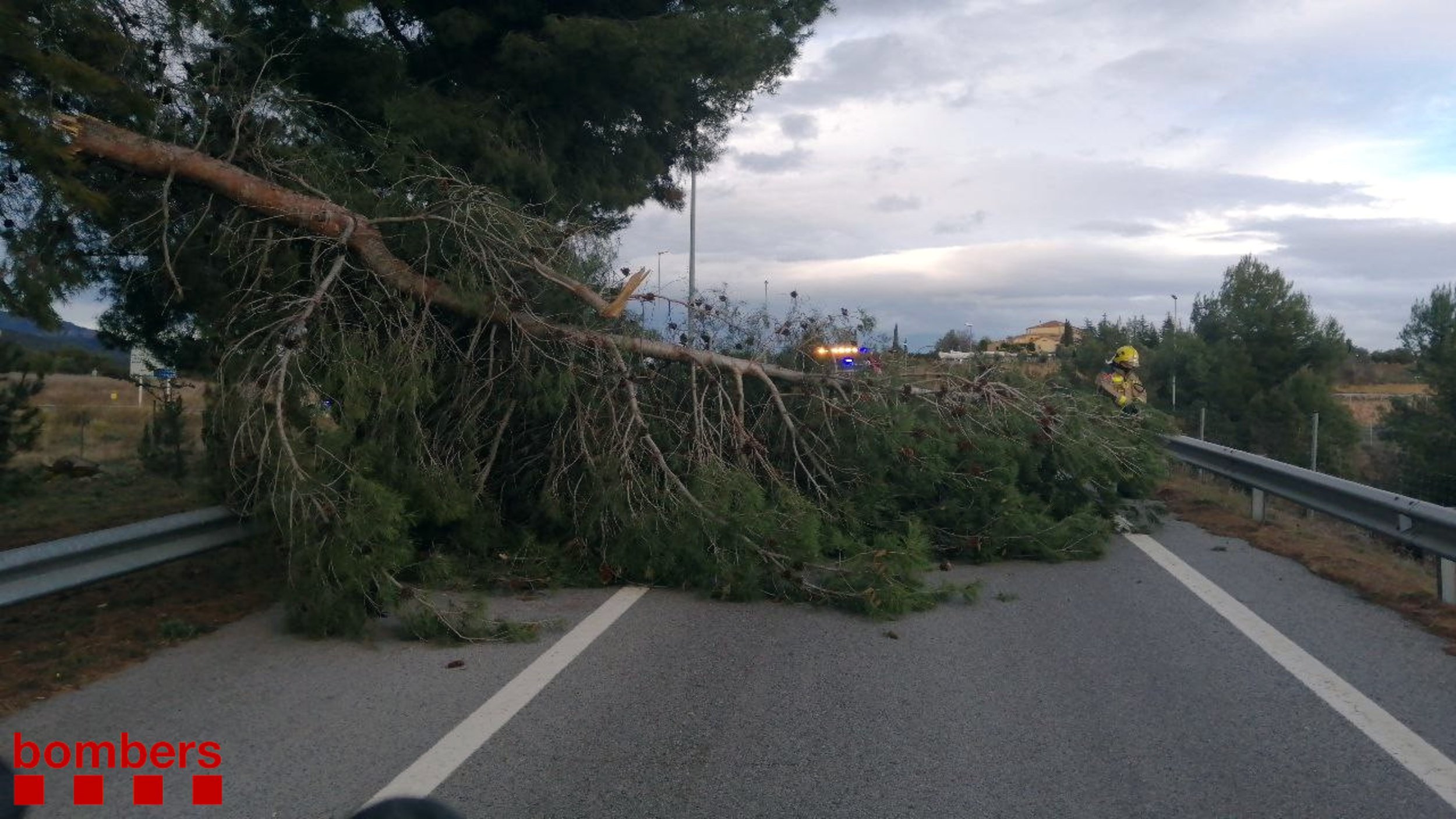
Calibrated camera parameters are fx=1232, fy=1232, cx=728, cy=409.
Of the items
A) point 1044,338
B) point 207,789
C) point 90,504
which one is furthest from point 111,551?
point 1044,338

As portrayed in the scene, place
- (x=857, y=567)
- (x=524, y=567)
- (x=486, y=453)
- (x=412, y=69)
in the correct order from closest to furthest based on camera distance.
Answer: (x=857, y=567) → (x=524, y=567) → (x=486, y=453) → (x=412, y=69)

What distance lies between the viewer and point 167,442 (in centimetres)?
1359

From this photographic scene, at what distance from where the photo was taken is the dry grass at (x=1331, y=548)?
28.0 feet

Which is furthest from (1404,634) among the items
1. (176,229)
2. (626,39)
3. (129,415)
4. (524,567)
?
(129,415)

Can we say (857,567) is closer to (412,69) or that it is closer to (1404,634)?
(1404,634)

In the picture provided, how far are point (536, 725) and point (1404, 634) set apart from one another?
545 cm

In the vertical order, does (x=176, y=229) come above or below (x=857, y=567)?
above

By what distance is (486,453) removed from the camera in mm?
10305

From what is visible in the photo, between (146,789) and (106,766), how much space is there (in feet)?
1.21

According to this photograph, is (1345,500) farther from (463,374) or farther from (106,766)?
(106,766)

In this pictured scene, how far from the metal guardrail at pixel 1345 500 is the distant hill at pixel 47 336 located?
9.60m

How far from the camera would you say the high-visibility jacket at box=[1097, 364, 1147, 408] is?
13.6 meters

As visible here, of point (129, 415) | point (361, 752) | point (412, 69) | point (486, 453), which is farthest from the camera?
point (129, 415)

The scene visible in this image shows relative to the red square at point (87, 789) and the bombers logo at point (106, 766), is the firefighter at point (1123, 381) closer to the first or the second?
the bombers logo at point (106, 766)
